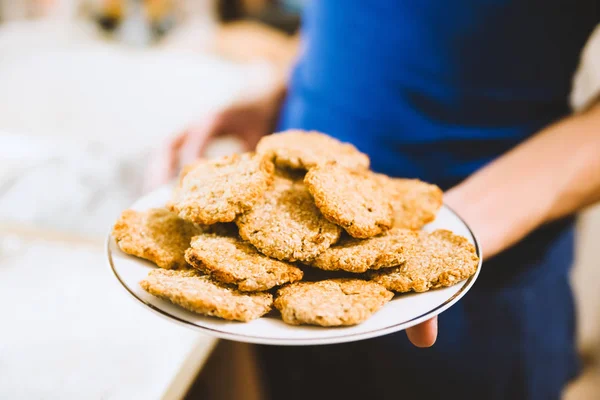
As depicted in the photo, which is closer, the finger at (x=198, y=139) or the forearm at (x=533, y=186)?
the forearm at (x=533, y=186)

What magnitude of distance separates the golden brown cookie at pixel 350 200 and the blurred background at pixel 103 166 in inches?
13.5

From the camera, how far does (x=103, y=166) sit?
1.40 m

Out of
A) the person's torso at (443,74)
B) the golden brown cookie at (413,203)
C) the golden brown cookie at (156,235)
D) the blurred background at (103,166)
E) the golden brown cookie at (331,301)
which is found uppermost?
the person's torso at (443,74)

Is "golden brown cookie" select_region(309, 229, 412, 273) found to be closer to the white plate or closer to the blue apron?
the white plate

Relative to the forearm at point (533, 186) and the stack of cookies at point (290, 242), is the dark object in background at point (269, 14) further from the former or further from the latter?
the stack of cookies at point (290, 242)

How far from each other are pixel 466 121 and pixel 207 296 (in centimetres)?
80

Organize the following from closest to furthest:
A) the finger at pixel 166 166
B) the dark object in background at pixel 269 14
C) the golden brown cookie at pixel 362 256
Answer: the golden brown cookie at pixel 362 256 < the finger at pixel 166 166 < the dark object in background at pixel 269 14

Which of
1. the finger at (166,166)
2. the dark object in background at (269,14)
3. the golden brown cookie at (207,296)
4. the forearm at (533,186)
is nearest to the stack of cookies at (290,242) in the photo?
the golden brown cookie at (207,296)

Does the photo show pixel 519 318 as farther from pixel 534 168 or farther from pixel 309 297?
pixel 309 297

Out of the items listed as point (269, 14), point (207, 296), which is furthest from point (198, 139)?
point (269, 14)

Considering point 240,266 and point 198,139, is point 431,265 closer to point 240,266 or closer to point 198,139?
point 240,266

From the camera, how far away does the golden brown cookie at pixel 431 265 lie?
0.61 m

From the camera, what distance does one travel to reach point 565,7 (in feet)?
3.12

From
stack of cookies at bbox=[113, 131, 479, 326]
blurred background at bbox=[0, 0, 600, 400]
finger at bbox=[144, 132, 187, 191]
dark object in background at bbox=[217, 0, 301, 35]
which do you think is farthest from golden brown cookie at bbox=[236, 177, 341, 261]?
dark object in background at bbox=[217, 0, 301, 35]
